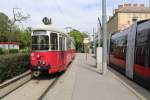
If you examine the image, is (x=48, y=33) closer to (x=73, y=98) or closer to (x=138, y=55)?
(x=138, y=55)

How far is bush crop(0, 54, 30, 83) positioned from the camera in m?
17.7

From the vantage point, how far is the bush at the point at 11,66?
17.7 m

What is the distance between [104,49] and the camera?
23.4 m

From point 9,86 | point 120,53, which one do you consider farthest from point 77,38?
point 9,86

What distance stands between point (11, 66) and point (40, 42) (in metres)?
2.13

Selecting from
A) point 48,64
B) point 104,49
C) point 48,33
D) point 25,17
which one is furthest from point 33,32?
point 25,17

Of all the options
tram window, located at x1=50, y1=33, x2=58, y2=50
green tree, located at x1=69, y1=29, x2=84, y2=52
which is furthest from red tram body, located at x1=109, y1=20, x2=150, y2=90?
green tree, located at x1=69, y1=29, x2=84, y2=52

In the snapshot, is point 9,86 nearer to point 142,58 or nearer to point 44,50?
point 44,50

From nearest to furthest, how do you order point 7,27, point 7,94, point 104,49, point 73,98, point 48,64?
point 73,98 → point 7,94 → point 48,64 → point 104,49 → point 7,27

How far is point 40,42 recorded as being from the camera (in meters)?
19.8

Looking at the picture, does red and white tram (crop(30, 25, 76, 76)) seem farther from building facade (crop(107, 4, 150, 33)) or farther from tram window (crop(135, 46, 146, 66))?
building facade (crop(107, 4, 150, 33))

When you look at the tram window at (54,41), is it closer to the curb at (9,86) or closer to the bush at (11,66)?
the bush at (11,66)

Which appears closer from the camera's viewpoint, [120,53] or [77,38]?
[120,53]

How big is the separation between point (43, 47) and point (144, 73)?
22.1 ft
